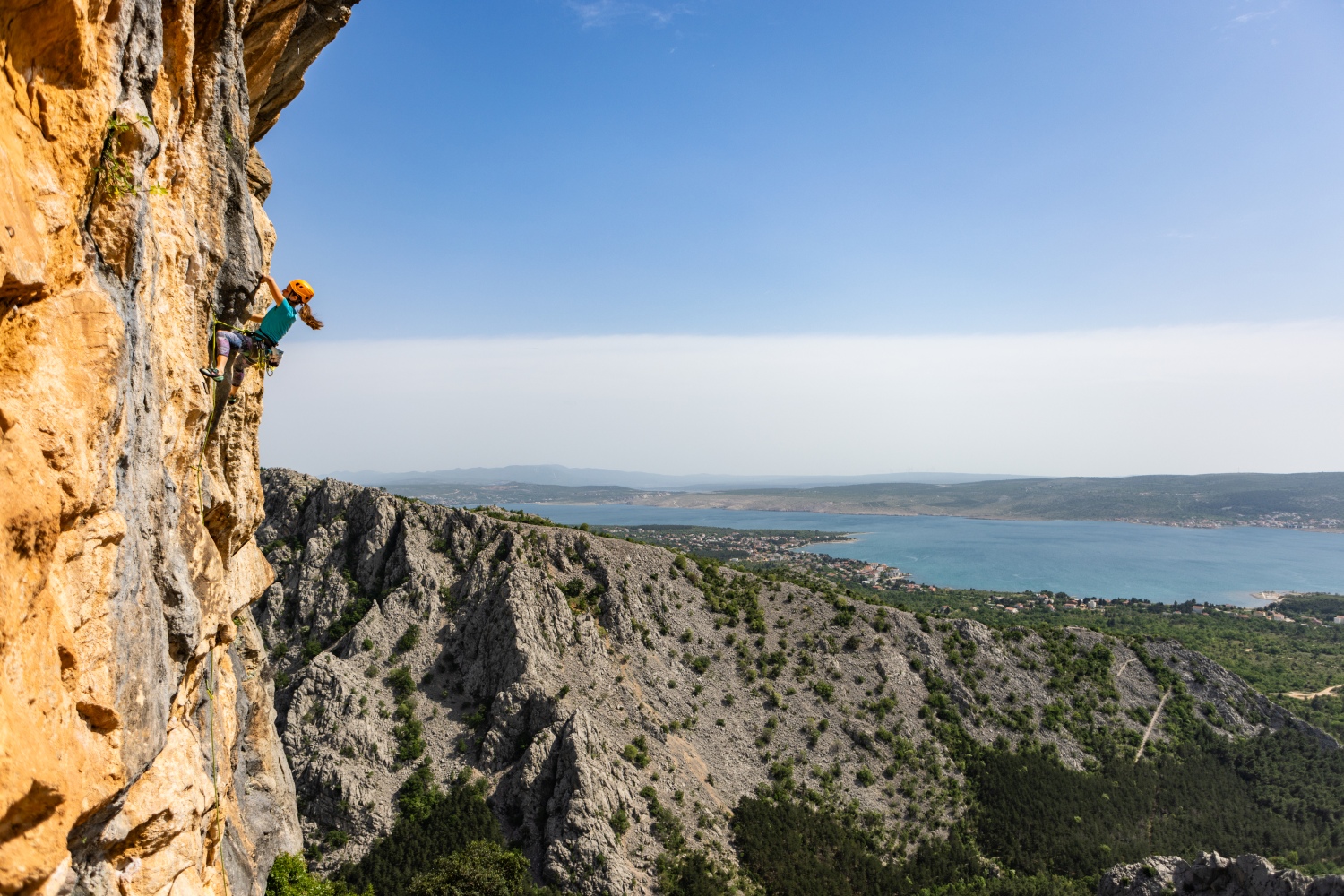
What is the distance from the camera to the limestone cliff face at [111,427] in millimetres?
5254

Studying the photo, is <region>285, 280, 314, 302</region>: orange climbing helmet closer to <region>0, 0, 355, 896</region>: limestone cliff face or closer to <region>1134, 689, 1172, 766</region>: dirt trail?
<region>0, 0, 355, 896</region>: limestone cliff face

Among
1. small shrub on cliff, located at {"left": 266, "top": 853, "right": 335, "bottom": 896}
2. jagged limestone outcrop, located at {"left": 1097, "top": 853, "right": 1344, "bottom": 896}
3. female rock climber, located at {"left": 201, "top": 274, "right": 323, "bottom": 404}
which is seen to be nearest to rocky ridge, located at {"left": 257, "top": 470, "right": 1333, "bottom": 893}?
small shrub on cliff, located at {"left": 266, "top": 853, "right": 335, "bottom": 896}

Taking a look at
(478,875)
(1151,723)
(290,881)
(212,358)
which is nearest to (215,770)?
(212,358)

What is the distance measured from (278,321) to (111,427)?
5.82 metres

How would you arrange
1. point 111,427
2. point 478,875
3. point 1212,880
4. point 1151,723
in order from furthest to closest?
1. point 1151,723
2. point 1212,880
3. point 478,875
4. point 111,427

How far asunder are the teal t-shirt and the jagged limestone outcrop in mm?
39814

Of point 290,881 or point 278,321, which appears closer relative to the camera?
point 278,321

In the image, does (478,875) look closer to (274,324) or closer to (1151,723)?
(274,324)

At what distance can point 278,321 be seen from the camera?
37.7 feet

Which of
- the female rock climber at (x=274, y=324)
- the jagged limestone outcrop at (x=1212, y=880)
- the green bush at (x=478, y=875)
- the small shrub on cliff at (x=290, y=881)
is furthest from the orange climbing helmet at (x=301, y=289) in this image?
the jagged limestone outcrop at (x=1212, y=880)

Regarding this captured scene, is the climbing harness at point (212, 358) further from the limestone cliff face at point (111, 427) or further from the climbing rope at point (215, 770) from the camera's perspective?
the climbing rope at point (215, 770)

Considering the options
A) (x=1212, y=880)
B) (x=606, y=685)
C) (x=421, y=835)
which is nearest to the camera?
(x=1212, y=880)

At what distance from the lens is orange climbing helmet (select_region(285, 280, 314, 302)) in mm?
11453

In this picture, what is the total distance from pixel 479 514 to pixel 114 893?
149 ft
